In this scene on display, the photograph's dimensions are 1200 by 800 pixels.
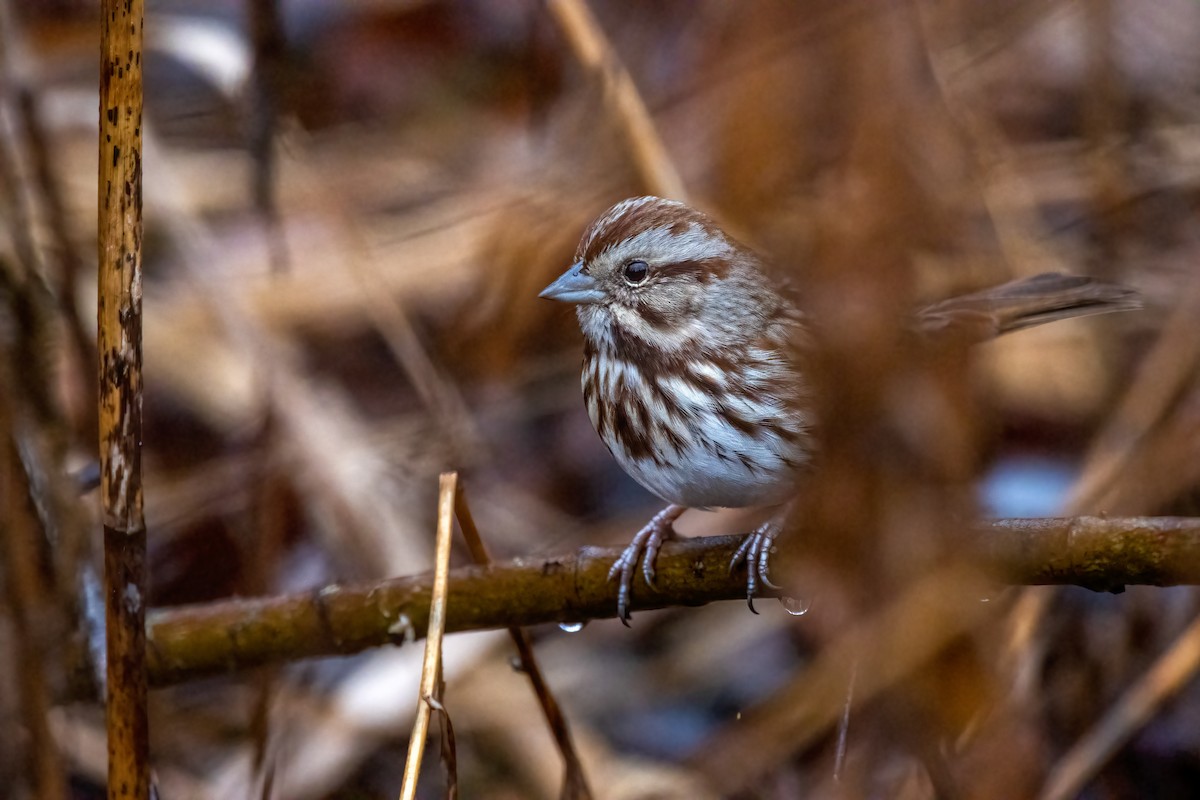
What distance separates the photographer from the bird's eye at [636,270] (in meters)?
2.76

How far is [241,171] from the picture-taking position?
534 cm

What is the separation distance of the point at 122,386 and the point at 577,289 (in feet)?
4.03

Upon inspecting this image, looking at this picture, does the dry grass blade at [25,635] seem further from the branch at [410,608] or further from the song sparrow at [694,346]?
the song sparrow at [694,346]

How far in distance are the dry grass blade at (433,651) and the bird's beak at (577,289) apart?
801mm

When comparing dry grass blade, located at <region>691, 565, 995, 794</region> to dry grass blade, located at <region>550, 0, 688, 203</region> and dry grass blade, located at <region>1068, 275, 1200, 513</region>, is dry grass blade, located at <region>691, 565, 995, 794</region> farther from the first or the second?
dry grass blade, located at <region>1068, 275, 1200, 513</region>

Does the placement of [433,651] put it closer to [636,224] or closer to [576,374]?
[636,224]

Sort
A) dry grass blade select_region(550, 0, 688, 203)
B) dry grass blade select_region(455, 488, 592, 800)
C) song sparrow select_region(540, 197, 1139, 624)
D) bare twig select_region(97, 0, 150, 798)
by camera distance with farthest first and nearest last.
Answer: dry grass blade select_region(550, 0, 688, 203) < song sparrow select_region(540, 197, 1139, 624) < dry grass blade select_region(455, 488, 592, 800) < bare twig select_region(97, 0, 150, 798)

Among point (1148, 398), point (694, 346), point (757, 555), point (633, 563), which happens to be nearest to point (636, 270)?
point (694, 346)

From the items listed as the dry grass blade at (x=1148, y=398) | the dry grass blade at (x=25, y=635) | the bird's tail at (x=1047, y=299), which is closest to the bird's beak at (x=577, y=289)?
the bird's tail at (x=1047, y=299)

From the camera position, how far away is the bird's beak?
273 centimetres

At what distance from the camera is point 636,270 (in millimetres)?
2762

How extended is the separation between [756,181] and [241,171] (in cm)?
459

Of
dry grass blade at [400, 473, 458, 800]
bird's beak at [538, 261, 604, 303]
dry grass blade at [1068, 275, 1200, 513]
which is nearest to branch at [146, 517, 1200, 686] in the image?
dry grass blade at [400, 473, 458, 800]

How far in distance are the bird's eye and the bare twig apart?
1.26 m
